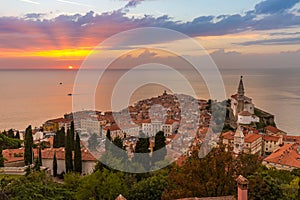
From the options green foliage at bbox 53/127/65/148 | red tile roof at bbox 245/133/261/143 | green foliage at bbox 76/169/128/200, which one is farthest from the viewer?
red tile roof at bbox 245/133/261/143

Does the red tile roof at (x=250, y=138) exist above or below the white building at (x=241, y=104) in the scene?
below

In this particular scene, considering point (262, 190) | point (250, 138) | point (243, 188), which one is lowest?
point (250, 138)

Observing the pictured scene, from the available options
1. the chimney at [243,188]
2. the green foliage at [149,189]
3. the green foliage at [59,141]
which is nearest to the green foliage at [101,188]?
the green foliage at [149,189]

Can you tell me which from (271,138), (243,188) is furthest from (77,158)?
(271,138)

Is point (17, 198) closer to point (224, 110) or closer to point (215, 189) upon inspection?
point (215, 189)

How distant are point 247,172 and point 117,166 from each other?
173 inches

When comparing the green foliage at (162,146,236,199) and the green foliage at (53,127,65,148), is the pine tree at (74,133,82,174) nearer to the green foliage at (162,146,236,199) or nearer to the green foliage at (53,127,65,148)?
the green foliage at (53,127,65,148)

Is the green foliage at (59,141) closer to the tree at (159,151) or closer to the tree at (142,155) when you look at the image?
the tree at (159,151)

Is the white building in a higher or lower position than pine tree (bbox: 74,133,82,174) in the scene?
higher

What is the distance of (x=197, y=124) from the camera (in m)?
22.3

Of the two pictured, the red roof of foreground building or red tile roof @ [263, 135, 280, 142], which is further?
red tile roof @ [263, 135, 280, 142]

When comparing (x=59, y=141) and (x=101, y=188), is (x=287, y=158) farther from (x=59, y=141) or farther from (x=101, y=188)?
(x=59, y=141)

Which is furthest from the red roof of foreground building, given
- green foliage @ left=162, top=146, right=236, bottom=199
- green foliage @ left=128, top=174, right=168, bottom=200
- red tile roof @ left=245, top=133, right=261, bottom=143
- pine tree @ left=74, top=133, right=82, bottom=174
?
green foliage @ left=162, top=146, right=236, bottom=199

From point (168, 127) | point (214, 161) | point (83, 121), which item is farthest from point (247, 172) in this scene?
point (83, 121)
